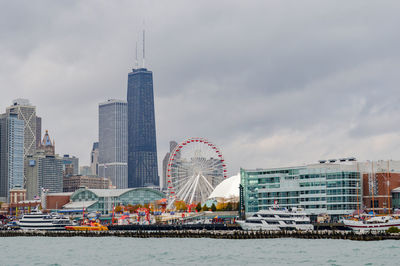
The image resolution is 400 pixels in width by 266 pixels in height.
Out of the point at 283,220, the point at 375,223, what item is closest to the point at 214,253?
the point at 283,220

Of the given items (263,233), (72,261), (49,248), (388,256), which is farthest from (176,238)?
(388,256)

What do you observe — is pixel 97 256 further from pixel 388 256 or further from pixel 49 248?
pixel 388 256

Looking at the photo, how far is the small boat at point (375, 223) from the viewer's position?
552ft

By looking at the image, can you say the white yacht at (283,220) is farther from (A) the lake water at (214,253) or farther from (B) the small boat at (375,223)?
(A) the lake water at (214,253)

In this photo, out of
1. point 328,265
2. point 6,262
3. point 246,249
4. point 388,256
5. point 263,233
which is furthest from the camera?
point 263,233

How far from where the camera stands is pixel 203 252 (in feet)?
436

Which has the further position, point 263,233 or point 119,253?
point 263,233

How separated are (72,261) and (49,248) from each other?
34665 millimetres

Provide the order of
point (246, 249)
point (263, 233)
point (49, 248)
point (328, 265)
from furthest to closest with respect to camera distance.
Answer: point (263, 233)
point (49, 248)
point (246, 249)
point (328, 265)

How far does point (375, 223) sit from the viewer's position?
16975 centimetres

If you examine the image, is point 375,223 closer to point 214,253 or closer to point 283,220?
point 283,220

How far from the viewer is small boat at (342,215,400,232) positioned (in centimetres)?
16812

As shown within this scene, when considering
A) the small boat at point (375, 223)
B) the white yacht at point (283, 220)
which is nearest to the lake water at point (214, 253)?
the small boat at point (375, 223)

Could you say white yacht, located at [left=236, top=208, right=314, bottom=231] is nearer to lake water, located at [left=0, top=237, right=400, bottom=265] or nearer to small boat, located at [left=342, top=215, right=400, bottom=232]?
small boat, located at [left=342, top=215, right=400, bottom=232]
